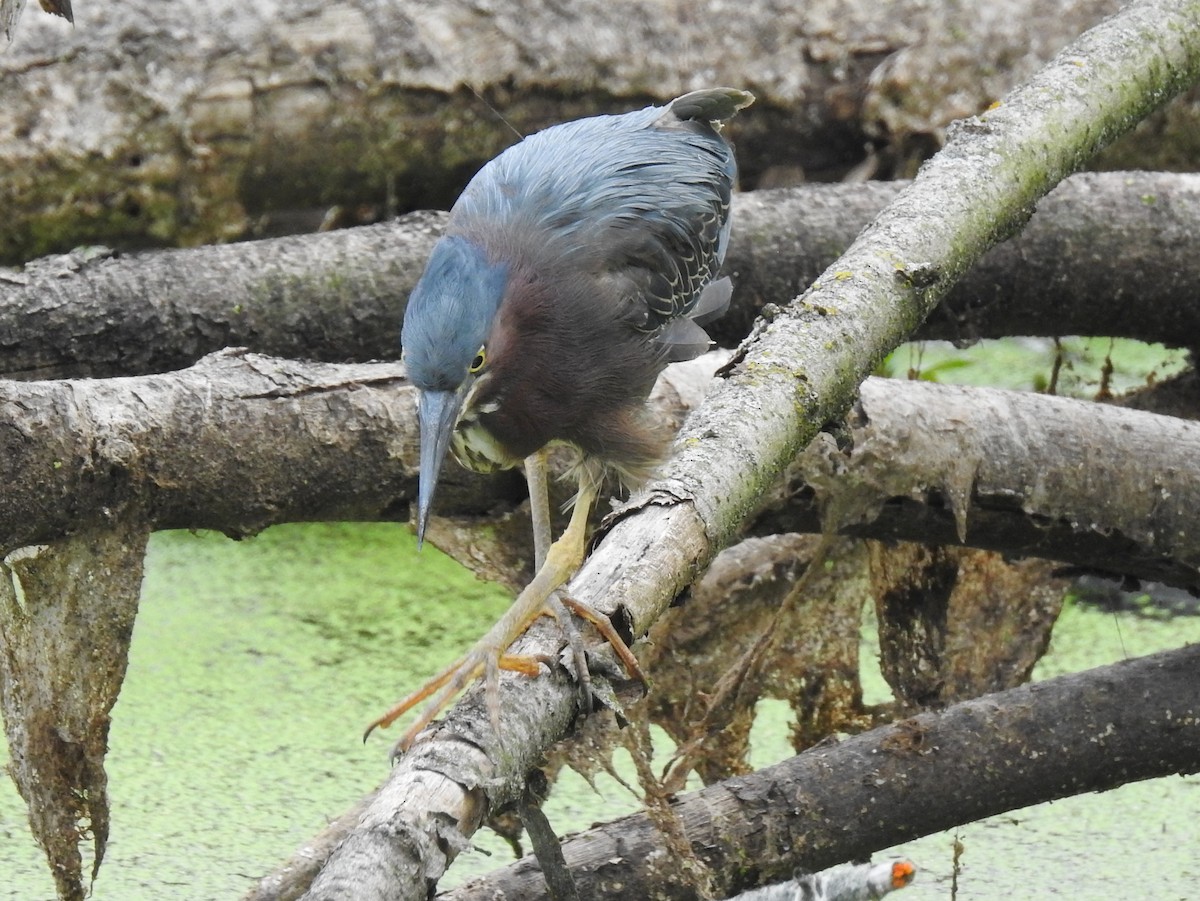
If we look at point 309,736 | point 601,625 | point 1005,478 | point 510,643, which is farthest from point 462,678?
point 309,736

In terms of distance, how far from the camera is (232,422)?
209cm

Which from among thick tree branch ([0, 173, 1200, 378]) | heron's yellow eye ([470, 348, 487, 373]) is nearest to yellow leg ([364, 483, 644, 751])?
heron's yellow eye ([470, 348, 487, 373])

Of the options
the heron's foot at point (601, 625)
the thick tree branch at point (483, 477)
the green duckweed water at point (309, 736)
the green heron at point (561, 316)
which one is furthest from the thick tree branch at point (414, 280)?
the heron's foot at point (601, 625)

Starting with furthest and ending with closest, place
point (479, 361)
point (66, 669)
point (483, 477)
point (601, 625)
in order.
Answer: point (483, 477)
point (66, 669)
point (479, 361)
point (601, 625)

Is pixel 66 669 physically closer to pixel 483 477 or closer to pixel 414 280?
pixel 483 477

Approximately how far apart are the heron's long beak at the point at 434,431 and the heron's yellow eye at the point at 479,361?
4 cm

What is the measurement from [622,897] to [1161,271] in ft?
5.53

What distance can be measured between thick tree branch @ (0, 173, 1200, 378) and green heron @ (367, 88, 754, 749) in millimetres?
527

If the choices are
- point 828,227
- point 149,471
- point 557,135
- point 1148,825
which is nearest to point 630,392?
point 557,135

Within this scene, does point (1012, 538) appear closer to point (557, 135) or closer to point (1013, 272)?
point (1013, 272)

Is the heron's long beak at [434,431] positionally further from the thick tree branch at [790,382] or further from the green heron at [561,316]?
the thick tree branch at [790,382]

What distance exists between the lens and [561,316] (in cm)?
195

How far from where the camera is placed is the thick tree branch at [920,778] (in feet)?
6.97

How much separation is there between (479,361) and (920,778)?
3.21 ft
